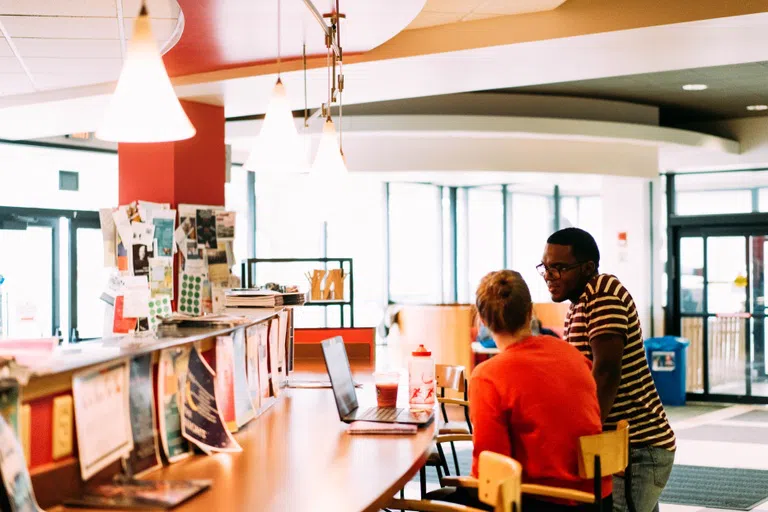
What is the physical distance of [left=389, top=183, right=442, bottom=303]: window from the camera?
1262 centimetres

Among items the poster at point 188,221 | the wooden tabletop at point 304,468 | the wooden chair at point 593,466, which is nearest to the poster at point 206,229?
the poster at point 188,221

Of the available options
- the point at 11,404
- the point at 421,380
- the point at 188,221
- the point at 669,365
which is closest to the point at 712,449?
the point at 669,365

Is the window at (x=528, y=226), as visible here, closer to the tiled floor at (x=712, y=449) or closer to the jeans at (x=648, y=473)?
the tiled floor at (x=712, y=449)

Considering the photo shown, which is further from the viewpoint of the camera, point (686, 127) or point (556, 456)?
point (686, 127)

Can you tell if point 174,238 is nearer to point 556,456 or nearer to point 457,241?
point 556,456

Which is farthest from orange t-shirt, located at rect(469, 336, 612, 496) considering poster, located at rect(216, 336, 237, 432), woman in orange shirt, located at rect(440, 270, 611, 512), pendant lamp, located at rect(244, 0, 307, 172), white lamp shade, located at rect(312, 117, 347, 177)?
white lamp shade, located at rect(312, 117, 347, 177)

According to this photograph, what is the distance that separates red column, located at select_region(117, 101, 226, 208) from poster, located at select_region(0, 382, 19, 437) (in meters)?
3.80

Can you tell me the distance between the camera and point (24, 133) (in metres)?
7.82

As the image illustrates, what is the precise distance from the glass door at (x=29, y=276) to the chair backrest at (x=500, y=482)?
7774 millimetres

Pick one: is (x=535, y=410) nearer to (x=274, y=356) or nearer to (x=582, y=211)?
Answer: (x=274, y=356)

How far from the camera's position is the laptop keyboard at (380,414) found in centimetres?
322

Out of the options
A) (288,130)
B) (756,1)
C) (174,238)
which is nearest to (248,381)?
(288,130)

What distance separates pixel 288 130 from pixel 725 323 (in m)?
8.59

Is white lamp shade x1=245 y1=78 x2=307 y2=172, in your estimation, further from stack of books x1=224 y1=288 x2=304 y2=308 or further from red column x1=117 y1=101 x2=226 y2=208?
red column x1=117 y1=101 x2=226 y2=208
